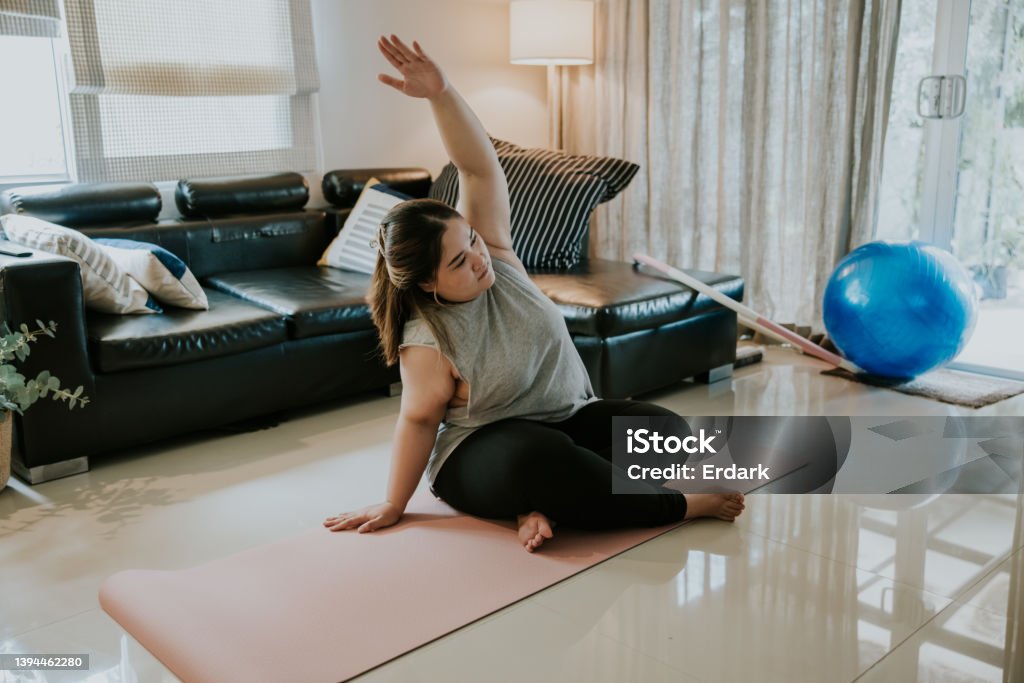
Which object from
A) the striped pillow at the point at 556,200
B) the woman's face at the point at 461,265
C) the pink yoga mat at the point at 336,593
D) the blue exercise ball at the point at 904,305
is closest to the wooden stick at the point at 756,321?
the blue exercise ball at the point at 904,305

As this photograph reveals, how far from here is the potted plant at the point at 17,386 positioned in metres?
2.50

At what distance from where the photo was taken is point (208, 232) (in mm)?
3650

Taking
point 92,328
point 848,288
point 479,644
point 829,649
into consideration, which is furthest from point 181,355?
point 848,288

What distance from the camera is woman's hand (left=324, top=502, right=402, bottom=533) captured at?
2.30 metres

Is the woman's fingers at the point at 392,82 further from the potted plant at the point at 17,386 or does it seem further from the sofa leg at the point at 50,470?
the sofa leg at the point at 50,470

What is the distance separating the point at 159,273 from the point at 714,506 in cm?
188

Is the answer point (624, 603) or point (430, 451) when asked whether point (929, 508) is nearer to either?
point (624, 603)

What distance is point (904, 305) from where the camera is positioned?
3258 millimetres

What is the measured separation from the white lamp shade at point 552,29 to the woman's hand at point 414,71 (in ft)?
8.13

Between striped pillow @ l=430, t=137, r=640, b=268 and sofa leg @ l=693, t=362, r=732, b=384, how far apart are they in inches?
27.4

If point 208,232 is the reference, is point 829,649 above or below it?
below

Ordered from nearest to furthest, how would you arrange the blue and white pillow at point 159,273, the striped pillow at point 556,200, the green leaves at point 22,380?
the green leaves at point 22,380 → the blue and white pillow at point 159,273 → the striped pillow at point 556,200

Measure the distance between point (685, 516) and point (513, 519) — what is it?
1.38 feet

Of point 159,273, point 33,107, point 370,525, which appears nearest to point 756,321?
point 370,525
